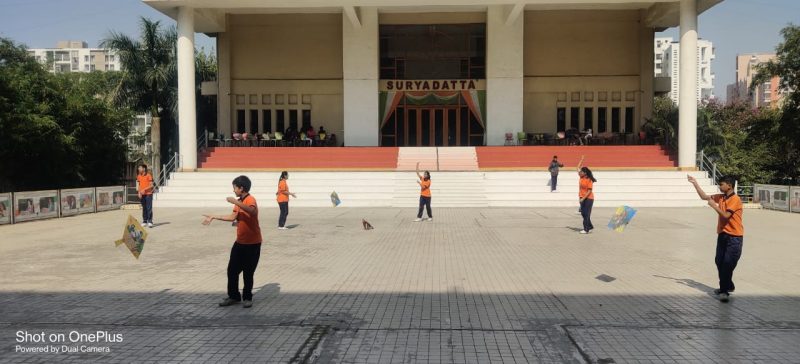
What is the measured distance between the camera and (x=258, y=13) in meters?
33.2

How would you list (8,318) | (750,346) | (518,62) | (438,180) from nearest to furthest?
(750,346) < (8,318) < (438,180) < (518,62)

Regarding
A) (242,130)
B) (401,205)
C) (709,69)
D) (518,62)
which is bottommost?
(401,205)

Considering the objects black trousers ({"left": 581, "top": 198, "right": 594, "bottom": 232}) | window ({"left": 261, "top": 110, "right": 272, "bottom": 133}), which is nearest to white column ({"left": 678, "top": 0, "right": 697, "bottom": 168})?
black trousers ({"left": 581, "top": 198, "right": 594, "bottom": 232})

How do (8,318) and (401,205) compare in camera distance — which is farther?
(401,205)

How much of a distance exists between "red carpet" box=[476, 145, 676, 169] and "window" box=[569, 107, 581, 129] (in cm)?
593

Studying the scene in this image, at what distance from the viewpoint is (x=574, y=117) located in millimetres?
34438

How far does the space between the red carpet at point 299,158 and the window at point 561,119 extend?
36.4 feet

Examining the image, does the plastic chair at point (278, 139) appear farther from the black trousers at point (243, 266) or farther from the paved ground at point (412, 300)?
the black trousers at point (243, 266)

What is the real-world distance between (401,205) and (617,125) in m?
18.9

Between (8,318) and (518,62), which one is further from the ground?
(518,62)

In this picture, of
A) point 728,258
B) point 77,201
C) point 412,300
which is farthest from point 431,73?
point 412,300

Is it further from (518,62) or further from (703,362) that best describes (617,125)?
(703,362)

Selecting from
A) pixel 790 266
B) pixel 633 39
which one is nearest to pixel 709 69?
pixel 633 39

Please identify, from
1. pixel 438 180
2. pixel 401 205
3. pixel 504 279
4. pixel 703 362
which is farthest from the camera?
pixel 438 180
